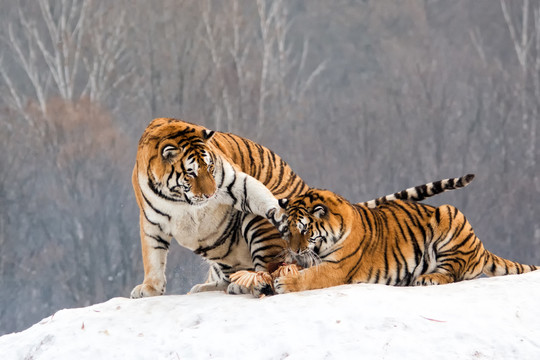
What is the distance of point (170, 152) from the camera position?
3.03m

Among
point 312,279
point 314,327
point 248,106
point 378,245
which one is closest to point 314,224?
point 312,279

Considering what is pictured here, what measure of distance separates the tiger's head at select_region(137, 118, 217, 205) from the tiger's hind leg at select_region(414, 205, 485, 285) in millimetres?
1080

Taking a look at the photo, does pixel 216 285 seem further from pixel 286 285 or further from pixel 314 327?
pixel 314 327

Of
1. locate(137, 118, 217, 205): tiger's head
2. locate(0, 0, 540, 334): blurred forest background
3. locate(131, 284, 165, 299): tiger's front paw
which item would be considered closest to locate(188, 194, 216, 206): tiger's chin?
locate(137, 118, 217, 205): tiger's head

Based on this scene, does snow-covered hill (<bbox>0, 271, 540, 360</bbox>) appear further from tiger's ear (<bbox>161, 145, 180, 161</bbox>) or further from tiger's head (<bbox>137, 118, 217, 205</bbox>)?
tiger's ear (<bbox>161, 145, 180, 161</bbox>)

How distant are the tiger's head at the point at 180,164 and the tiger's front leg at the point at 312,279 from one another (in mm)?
482

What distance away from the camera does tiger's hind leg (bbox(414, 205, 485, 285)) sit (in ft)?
10.8

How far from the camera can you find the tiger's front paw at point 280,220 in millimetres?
3055

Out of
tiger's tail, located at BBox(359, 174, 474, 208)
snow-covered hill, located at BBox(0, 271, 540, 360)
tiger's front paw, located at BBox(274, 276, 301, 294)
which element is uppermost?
tiger's tail, located at BBox(359, 174, 474, 208)

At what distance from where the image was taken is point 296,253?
303 centimetres

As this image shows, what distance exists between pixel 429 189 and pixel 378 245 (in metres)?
0.40

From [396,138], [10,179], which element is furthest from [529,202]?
[10,179]

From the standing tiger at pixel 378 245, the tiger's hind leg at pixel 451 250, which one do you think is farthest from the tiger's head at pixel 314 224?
the tiger's hind leg at pixel 451 250

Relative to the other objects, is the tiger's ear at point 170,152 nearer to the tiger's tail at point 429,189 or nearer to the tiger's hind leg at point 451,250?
the tiger's tail at point 429,189
